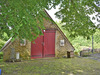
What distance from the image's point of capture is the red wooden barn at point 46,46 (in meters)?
10.7

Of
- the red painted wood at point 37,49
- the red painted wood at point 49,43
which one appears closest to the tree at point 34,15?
the red painted wood at point 49,43

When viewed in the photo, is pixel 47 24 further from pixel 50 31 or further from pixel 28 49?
pixel 28 49

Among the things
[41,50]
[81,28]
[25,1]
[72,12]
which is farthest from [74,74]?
[41,50]

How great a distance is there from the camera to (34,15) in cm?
504

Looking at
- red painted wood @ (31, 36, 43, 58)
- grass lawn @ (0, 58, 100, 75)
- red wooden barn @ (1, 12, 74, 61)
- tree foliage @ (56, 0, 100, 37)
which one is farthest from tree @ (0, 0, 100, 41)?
red painted wood @ (31, 36, 43, 58)

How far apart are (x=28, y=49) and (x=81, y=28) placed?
587cm

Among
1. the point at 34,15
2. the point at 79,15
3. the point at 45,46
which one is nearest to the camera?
the point at 34,15

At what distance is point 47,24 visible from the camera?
39.0 ft

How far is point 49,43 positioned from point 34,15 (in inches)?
280

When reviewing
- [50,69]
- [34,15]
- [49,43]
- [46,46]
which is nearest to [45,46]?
[46,46]

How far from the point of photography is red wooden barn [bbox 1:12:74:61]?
1070 centimetres

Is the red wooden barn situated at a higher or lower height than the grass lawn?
higher

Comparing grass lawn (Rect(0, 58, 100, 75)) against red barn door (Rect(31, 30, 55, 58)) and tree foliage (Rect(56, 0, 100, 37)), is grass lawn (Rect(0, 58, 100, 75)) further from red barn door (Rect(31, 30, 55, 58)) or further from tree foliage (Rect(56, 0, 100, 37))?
red barn door (Rect(31, 30, 55, 58))

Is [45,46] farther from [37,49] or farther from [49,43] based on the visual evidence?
[37,49]
